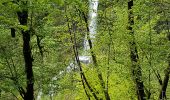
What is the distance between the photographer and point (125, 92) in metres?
18.3

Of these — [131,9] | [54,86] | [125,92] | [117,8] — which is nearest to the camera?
[131,9]

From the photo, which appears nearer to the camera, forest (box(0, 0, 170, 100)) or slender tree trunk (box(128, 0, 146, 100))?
forest (box(0, 0, 170, 100))

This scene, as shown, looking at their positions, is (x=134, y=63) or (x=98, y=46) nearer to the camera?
(x=134, y=63)

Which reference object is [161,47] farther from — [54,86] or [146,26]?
[54,86]

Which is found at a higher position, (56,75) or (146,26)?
(146,26)

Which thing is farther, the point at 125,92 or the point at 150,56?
the point at 125,92

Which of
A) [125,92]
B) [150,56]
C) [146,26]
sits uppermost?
[146,26]

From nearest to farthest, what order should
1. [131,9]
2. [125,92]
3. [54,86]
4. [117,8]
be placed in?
[131,9], [54,86], [117,8], [125,92]

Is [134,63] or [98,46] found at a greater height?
[98,46]

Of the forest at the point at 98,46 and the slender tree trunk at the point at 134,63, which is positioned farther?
the slender tree trunk at the point at 134,63

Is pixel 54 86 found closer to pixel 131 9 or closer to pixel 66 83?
pixel 66 83

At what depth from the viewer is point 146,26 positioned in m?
14.9

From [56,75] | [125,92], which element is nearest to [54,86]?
[56,75]

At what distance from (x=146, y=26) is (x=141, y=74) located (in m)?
2.66
